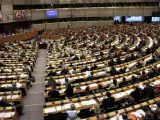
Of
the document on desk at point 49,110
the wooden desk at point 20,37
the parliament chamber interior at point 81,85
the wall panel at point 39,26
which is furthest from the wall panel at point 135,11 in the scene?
the document on desk at point 49,110

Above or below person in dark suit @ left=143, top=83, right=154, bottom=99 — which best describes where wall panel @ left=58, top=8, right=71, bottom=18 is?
above

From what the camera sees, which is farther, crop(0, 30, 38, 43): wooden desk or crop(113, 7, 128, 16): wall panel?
crop(113, 7, 128, 16): wall panel

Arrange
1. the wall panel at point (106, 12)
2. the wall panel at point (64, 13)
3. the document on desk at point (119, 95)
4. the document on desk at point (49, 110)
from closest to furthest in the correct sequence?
the document on desk at point (49, 110)
the document on desk at point (119, 95)
the wall panel at point (64, 13)
the wall panel at point (106, 12)

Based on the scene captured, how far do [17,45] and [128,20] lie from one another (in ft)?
84.6

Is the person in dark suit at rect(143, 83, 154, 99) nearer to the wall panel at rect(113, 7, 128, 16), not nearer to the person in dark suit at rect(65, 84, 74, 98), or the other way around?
the person in dark suit at rect(65, 84, 74, 98)

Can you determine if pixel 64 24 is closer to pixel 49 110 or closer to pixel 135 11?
pixel 135 11

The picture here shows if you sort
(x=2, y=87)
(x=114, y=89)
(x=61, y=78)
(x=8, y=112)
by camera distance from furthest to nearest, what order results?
(x=61, y=78)
(x=2, y=87)
(x=114, y=89)
(x=8, y=112)

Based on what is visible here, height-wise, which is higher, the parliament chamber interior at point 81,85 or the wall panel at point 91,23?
the wall panel at point 91,23

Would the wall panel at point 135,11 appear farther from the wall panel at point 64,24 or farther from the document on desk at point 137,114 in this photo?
the document on desk at point 137,114

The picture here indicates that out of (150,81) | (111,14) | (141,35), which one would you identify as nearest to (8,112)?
(150,81)

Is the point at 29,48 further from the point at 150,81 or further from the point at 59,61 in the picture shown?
the point at 150,81

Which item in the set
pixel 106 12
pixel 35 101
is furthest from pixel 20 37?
pixel 35 101

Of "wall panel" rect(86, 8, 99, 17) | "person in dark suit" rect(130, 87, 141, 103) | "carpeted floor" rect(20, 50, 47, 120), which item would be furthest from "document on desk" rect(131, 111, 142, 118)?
"wall panel" rect(86, 8, 99, 17)

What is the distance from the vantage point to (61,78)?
11.8 metres
